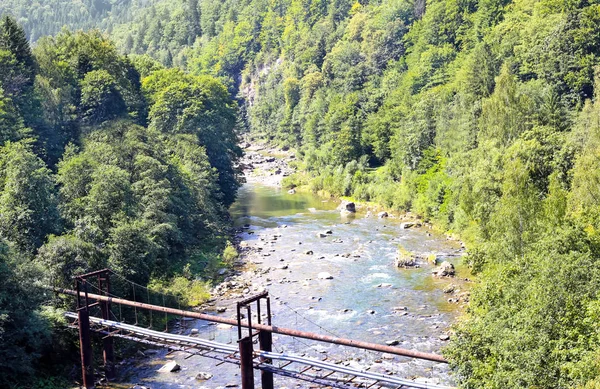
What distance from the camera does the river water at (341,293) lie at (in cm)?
3819

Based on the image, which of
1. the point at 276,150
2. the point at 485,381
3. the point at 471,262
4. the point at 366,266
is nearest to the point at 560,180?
the point at 471,262

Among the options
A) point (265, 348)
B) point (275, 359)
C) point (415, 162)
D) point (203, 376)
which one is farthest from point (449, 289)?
point (415, 162)

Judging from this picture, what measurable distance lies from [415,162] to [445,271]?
42206 mm

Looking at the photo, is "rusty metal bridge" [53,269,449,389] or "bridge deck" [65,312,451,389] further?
"rusty metal bridge" [53,269,449,389]

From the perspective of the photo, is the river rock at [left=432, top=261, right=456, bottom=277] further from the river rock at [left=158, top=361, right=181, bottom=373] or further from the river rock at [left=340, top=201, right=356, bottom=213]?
the river rock at [left=340, top=201, right=356, bottom=213]

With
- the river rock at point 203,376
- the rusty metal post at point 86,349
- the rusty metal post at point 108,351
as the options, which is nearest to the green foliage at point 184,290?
the rusty metal post at point 108,351

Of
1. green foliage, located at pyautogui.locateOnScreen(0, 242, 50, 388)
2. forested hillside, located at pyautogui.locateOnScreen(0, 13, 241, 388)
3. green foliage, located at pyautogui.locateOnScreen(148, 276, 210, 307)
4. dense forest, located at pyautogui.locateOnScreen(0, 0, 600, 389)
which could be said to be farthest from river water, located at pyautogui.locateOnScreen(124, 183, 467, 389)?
green foliage, located at pyautogui.locateOnScreen(0, 242, 50, 388)

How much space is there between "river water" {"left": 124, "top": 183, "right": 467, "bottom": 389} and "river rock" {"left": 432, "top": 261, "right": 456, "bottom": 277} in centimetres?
83

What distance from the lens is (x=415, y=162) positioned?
95.4m

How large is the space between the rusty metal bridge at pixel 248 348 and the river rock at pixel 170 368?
8.26 feet

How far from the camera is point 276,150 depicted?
17088 cm

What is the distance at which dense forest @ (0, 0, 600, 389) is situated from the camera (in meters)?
28.1

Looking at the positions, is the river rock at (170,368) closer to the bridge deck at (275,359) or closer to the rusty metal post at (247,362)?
the bridge deck at (275,359)

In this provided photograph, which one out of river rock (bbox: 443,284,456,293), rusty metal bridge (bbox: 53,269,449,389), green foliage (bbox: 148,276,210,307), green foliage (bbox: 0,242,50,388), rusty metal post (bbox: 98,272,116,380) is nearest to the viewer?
rusty metal bridge (bbox: 53,269,449,389)
